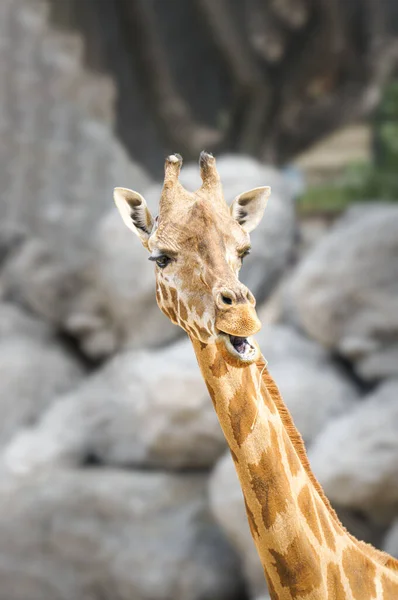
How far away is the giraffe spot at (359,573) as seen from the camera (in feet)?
4.35

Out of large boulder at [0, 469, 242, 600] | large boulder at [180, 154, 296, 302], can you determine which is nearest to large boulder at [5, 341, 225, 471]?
large boulder at [0, 469, 242, 600]

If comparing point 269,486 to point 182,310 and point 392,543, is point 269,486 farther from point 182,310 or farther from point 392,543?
point 392,543

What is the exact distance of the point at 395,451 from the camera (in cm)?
297

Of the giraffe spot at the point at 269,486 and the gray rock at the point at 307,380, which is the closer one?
the giraffe spot at the point at 269,486

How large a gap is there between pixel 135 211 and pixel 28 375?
141 inches

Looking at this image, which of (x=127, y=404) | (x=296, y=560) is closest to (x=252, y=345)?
(x=296, y=560)

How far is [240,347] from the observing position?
3.87 feet

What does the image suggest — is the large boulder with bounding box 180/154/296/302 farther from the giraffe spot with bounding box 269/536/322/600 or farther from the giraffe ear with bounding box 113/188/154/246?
the giraffe spot with bounding box 269/536/322/600

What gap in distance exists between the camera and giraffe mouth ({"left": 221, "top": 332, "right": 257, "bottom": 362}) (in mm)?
1175

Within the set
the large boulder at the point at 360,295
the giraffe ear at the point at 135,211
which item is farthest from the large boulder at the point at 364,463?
the giraffe ear at the point at 135,211

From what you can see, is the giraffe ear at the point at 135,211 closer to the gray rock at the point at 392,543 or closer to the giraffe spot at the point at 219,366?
the giraffe spot at the point at 219,366

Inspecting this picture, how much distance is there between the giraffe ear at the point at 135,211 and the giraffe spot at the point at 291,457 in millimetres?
376

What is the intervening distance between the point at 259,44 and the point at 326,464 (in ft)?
11.1

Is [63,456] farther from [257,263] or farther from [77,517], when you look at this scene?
[257,263]
